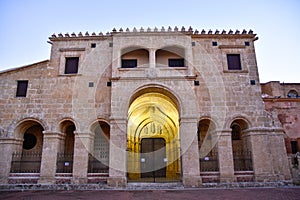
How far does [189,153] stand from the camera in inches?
488

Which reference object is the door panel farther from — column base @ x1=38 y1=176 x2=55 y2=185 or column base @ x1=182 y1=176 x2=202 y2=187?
column base @ x1=38 y1=176 x2=55 y2=185

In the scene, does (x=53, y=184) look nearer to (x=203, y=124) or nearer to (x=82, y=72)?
(x=82, y=72)

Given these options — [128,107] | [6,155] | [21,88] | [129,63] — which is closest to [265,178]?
[128,107]

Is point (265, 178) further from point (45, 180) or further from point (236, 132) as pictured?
point (45, 180)

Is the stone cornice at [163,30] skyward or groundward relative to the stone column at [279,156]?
skyward

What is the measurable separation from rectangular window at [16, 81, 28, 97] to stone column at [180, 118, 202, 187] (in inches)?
400

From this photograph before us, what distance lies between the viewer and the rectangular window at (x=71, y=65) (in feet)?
49.0

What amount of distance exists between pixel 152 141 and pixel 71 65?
366 inches

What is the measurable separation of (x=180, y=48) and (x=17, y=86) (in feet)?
35.8

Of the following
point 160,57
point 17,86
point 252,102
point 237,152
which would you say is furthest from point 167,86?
point 17,86

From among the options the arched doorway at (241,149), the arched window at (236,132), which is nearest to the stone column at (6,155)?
the arched doorway at (241,149)

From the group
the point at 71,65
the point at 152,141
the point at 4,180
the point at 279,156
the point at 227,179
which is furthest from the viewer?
the point at 152,141

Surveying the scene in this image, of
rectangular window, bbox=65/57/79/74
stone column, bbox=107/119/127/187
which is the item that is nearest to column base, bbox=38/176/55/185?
stone column, bbox=107/119/127/187

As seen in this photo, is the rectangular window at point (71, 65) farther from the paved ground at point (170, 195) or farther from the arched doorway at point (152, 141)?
the paved ground at point (170, 195)
